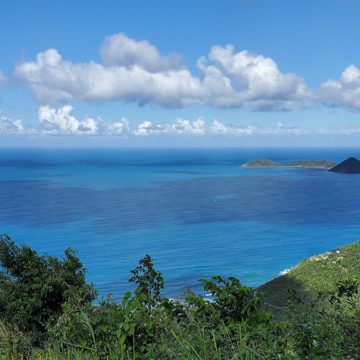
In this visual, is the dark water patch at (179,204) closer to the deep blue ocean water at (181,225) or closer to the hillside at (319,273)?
the deep blue ocean water at (181,225)

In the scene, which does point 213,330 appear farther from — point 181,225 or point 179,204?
point 179,204

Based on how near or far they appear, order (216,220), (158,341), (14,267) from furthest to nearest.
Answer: (216,220) → (14,267) → (158,341)

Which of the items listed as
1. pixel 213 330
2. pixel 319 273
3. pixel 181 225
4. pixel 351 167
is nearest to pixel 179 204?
pixel 181 225

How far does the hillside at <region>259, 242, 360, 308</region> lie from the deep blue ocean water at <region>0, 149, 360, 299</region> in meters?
9.34

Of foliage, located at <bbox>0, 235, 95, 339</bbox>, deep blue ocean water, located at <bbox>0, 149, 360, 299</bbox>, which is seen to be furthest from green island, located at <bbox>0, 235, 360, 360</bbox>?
deep blue ocean water, located at <bbox>0, 149, 360, 299</bbox>

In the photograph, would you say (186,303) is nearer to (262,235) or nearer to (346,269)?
(346,269)

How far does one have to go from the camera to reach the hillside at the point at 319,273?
3712cm

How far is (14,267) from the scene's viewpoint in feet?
61.5

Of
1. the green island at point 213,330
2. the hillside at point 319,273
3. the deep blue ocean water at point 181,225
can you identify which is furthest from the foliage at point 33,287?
the deep blue ocean water at point 181,225

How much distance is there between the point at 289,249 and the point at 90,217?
38978 millimetres

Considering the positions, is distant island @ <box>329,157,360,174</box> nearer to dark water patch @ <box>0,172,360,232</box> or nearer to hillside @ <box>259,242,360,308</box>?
dark water patch @ <box>0,172,360,232</box>

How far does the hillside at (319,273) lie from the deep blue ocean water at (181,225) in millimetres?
9337

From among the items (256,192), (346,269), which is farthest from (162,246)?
(256,192)

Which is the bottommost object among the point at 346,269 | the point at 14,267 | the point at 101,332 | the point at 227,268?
the point at 227,268
